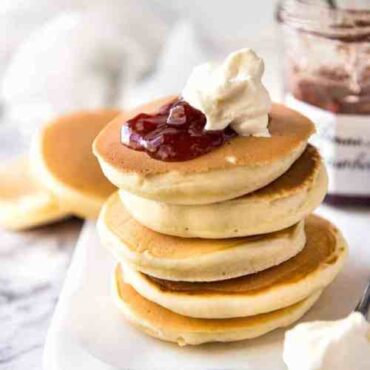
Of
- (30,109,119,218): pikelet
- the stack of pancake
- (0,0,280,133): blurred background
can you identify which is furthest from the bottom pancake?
(0,0,280,133): blurred background

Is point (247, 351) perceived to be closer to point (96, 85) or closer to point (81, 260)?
point (81, 260)

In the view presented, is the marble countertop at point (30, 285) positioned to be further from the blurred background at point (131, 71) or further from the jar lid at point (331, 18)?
the jar lid at point (331, 18)

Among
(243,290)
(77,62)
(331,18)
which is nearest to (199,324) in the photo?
(243,290)

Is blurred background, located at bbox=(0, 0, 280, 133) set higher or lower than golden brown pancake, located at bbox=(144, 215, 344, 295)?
lower

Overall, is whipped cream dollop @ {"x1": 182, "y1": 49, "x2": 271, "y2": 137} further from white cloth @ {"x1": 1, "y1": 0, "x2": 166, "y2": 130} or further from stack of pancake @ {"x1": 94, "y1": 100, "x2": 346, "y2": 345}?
white cloth @ {"x1": 1, "y1": 0, "x2": 166, "y2": 130}

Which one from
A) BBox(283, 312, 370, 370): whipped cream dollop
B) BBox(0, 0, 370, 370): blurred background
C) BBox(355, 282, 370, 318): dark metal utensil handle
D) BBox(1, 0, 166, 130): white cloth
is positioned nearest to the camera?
BBox(283, 312, 370, 370): whipped cream dollop

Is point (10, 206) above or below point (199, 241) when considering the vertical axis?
below

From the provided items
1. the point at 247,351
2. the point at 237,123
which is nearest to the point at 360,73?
the point at 237,123

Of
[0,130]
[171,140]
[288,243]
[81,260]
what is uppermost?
[171,140]
